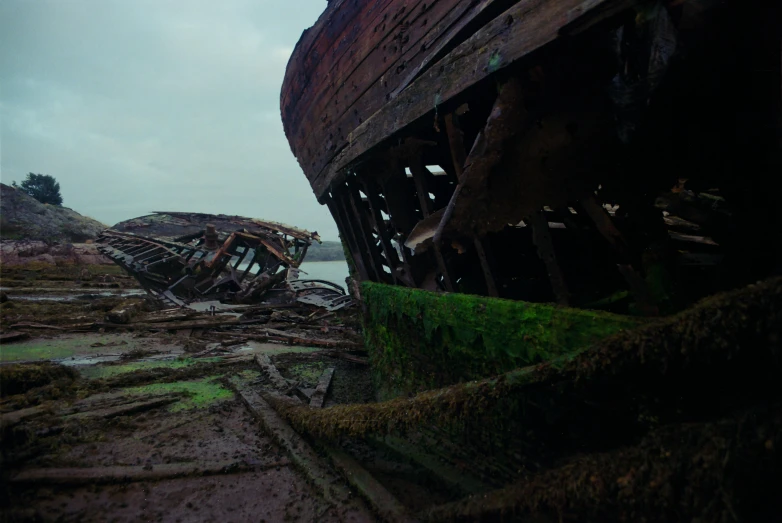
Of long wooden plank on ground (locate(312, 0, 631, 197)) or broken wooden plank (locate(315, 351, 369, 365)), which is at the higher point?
long wooden plank on ground (locate(312, 0, 631, 197))

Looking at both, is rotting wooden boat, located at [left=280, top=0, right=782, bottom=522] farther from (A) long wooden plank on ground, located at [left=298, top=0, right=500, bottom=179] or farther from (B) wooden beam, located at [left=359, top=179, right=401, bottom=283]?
(B) wooden beam, located at [left=359, top=179, right=401, bottom=283]

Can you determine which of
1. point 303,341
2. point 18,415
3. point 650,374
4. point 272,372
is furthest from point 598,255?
point 303,341

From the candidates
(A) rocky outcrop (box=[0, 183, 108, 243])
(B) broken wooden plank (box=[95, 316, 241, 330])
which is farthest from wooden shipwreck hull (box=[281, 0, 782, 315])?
(A) rocky outcrop (box=[0, 183, 108, 243])

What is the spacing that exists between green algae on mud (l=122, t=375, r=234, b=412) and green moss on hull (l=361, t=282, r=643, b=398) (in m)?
1.54

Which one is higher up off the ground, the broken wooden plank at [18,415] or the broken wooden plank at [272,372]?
the broken wooden plank at [18,415]

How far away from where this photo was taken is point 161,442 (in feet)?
8.70

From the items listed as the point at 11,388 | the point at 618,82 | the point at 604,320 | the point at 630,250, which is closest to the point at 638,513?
the point at 604,320

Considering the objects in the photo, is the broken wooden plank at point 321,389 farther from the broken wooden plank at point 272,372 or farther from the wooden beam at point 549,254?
the wooden beam at point 549,254

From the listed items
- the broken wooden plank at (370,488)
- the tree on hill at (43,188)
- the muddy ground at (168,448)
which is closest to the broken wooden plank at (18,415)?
the muddy ground at (168,448)

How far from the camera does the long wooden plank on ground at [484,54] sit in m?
1.38

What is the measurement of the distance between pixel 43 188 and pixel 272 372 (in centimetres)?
4497

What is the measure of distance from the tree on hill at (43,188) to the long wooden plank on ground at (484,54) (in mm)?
45947

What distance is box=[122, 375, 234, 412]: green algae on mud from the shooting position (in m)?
3.47

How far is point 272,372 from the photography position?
4.45 metres
